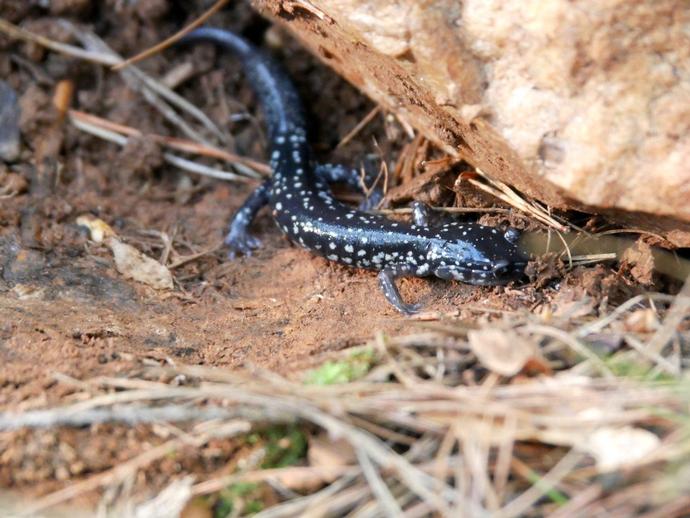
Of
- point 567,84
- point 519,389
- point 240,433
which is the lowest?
point 240,433

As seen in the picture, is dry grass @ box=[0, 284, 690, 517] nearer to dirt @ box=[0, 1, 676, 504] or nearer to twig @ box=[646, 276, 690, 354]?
twig @ box=[646, 276, 690, 354]

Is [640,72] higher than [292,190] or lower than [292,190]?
higher

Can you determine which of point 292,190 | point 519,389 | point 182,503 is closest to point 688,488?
point 519,389

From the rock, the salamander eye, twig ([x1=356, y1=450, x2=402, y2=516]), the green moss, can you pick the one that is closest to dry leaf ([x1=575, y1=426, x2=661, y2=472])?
twig ([x1=356, y1=450, x2=402, y2=516])

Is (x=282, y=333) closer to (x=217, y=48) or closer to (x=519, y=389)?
(x=519, y=389)

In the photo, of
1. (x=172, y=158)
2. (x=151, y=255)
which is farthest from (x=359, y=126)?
(x=151, y=255)

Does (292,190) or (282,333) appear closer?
(282,333)

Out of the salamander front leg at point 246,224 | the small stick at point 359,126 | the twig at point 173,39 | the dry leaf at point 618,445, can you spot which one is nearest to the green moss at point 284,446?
the dry leaf at point 618,445
